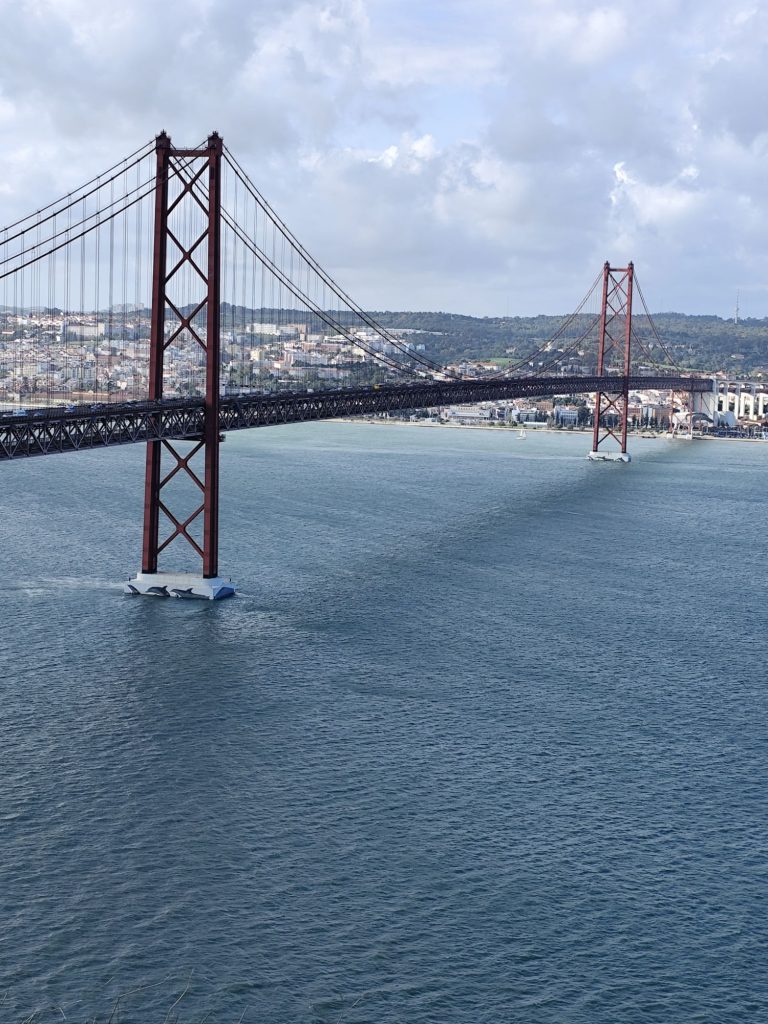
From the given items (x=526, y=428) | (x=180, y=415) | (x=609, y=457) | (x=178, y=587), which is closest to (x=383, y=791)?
(x=178, y=587)

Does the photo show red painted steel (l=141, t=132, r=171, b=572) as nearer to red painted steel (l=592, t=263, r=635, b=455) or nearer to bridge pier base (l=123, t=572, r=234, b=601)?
bridge pier base (l=123, t=572, r=234, b=601)

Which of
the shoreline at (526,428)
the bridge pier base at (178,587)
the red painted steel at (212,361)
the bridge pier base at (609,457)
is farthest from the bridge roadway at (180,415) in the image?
the shoreline at (526,428)

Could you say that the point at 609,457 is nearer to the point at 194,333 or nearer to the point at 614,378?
the point at 614,378

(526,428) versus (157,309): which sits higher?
(157,309)

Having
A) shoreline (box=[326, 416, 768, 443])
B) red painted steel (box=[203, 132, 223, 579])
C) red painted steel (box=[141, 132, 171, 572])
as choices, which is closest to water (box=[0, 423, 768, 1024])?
red painted steel (box=[203, 132, 223, 579])

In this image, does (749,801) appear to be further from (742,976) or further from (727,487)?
(727,487)
